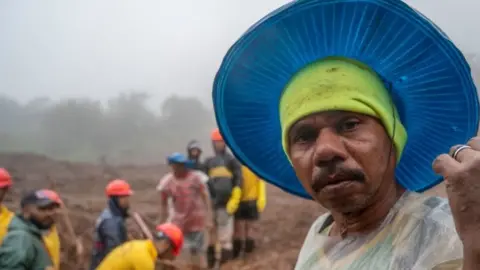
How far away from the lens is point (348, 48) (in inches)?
51.1

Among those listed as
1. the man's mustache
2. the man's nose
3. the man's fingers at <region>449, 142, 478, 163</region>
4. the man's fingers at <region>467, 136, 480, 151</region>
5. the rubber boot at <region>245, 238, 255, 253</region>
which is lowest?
the rubber boot at <region>245, 238, 255, 253</region>

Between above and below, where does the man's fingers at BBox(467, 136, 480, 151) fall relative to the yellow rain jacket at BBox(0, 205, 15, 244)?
above

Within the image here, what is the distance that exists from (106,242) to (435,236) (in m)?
3.77

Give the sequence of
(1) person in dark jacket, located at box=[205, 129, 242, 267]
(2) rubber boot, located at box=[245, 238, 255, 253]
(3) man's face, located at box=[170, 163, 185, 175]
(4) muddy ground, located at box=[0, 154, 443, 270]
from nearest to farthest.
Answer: (3) man's face, located at box=[170, 163, 185, 175] < (1) person in dark jacket, located at box=[205, 129, 242, 267] < (2) rubber boot, located at box=[245, 238, 255, 253] < (4) muddy ground, located at box=[0, 154, 443, 270]

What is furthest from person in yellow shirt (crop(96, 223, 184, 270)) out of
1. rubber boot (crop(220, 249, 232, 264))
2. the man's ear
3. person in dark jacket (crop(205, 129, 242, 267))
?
rubber boot (crop(220, 249, 232, 264))

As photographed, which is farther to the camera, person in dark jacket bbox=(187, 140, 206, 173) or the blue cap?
person in dark jacket bbox=(187, 140, 206, 173)

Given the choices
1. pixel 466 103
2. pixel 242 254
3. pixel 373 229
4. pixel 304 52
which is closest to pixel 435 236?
pixel 373 229

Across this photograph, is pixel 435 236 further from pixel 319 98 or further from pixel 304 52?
pixel 304 52

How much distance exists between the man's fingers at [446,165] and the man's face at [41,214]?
3.70 m

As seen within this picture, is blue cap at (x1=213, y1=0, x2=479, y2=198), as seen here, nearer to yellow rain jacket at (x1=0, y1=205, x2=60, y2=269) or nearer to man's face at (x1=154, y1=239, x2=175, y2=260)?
yellow rain jacket at (x1=0, y1=205, x2=60, y2=269)

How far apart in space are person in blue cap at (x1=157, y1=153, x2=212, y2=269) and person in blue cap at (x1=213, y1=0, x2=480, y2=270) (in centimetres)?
436

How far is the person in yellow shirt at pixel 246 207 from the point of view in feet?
20.0

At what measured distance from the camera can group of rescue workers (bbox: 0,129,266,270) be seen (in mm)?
3811

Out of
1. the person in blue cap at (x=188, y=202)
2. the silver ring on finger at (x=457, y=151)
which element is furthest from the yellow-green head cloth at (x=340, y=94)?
the person in blue cap at (x=188, y=202)
